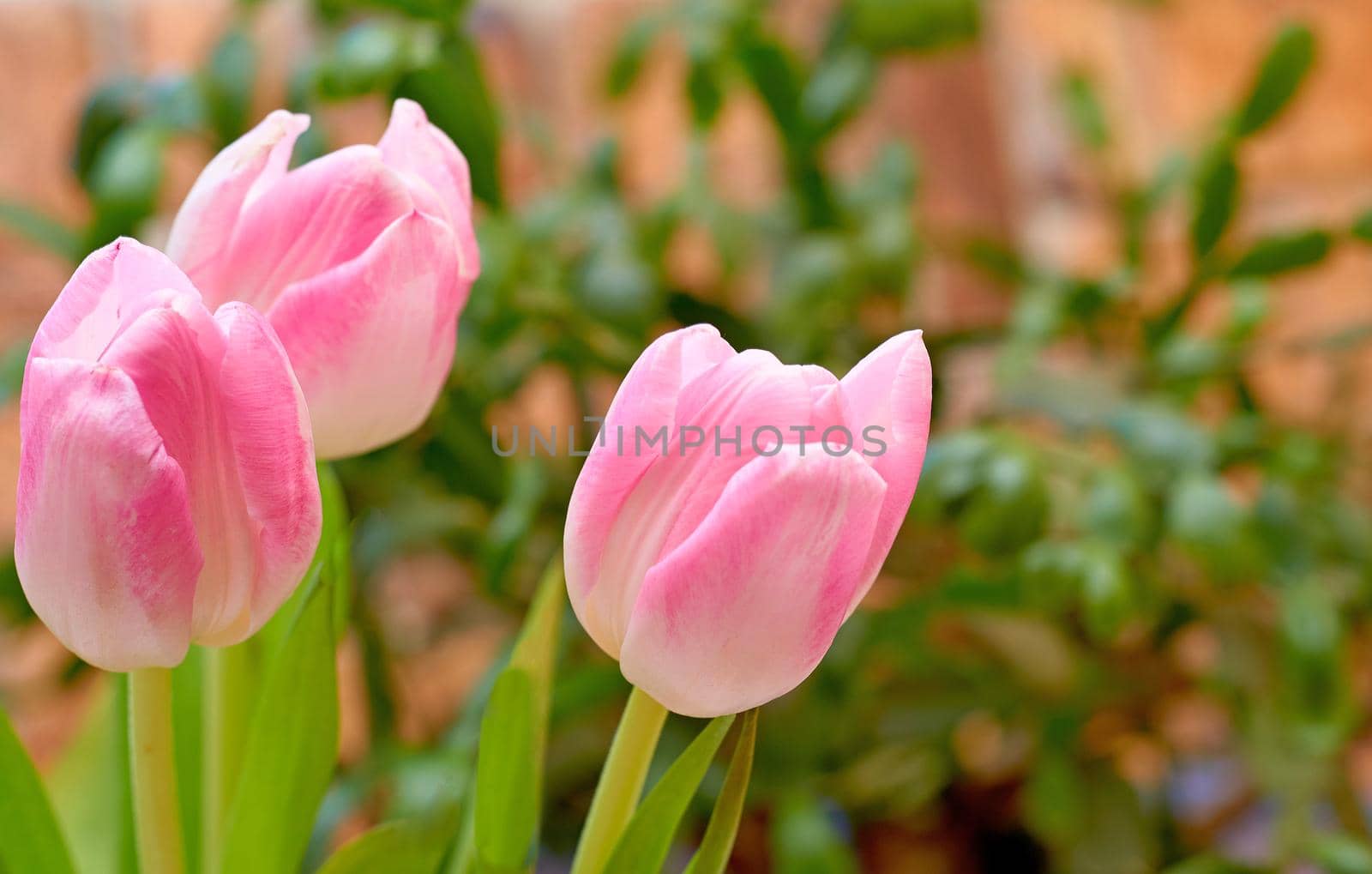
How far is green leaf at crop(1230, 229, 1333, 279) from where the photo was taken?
2.18 feet

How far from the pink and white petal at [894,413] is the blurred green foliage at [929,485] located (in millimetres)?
331

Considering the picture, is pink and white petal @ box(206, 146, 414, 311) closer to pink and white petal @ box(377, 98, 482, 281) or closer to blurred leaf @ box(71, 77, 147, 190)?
pink and white petal @ box(377, 98, 482, 281)

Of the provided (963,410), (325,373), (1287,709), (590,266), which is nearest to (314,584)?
(325,373)

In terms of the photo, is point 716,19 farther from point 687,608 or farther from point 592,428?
point 687,608

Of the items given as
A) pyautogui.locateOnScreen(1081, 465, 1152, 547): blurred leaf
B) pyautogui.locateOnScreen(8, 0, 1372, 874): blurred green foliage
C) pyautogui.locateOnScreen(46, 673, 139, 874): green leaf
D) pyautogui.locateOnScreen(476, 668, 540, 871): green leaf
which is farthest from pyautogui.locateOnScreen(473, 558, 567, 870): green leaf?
pyautogui.locateOnScreen(1081, 465, 1152, 547): blurred leaf

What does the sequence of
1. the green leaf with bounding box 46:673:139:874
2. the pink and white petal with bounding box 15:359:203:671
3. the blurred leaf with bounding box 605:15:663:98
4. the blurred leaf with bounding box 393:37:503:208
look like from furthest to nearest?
the blurred leaf with bounding box 605:15:663:98 < the blurred leaf with bounding box 393:37:503:208 < the green leaf with bounding box 46:673:139:874 < the pink and white petal with bounding box 15:359:203:671

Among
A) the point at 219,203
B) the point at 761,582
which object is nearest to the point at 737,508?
the point at 761,582

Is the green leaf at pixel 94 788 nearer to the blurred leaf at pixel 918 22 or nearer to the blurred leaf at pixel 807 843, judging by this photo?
the blurred leaf at pixel 807 843

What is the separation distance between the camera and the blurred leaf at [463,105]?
49cm

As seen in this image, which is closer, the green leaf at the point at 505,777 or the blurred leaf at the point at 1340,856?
the green leaf at the point at 505,777

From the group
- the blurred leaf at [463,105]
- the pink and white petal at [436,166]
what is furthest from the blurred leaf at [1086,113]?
the pink and white petal at [436,166]

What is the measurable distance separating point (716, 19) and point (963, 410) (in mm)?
531

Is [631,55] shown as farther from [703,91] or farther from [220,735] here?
[220,735]

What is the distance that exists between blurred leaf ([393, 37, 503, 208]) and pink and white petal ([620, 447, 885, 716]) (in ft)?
1.17
